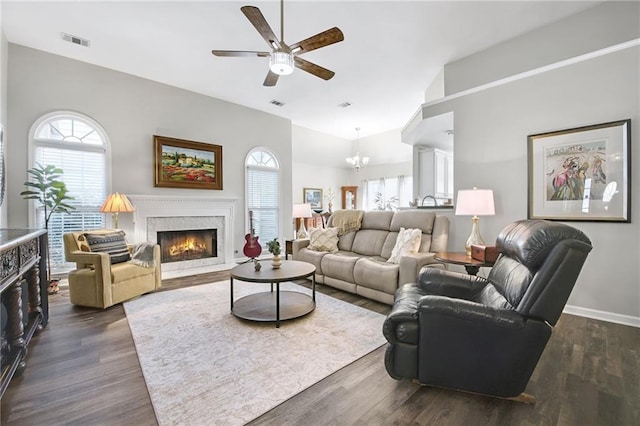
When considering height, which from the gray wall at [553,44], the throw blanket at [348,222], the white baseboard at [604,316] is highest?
the gray wall at [553,44]

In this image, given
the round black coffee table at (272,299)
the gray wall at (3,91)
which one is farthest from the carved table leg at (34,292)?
the round black coffee table at (272,299)

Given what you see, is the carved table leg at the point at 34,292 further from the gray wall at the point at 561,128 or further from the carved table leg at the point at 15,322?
the gray wall at the point at 561,128

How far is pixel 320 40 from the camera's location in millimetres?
2529

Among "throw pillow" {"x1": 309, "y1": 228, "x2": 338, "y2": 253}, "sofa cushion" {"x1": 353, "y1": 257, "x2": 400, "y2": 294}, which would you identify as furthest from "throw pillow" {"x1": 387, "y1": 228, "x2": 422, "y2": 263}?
"throw pillow" {"x1": 309, "y1": 228, "x2": 338, "y2": 253}

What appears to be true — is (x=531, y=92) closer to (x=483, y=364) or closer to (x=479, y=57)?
(x=479, y=57)

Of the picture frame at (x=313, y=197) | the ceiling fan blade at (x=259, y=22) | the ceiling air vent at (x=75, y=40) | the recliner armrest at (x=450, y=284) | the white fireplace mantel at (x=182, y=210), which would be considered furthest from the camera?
the picture frame at (x=313, y=197)

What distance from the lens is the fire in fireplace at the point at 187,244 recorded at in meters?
4.98

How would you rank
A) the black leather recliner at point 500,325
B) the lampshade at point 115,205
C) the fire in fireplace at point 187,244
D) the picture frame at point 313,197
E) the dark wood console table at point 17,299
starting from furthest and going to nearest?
the picture frame at point 313,197 < the fire in fireplace at point 187,244 < the lampshade at point 115,205 < the dark wood console table at point 17,299 < the black leather recliner at point 500,325

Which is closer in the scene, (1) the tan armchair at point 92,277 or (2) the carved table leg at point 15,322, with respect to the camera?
(2) the carved table leg at point 15,322

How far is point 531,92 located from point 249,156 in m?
4.84

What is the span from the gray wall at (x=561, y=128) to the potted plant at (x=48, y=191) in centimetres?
527

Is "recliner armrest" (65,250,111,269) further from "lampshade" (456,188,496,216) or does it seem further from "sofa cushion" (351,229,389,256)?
"lampshade" (456,188,496,216)

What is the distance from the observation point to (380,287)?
3342 mm

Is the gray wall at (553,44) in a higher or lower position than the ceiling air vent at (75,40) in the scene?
lower
